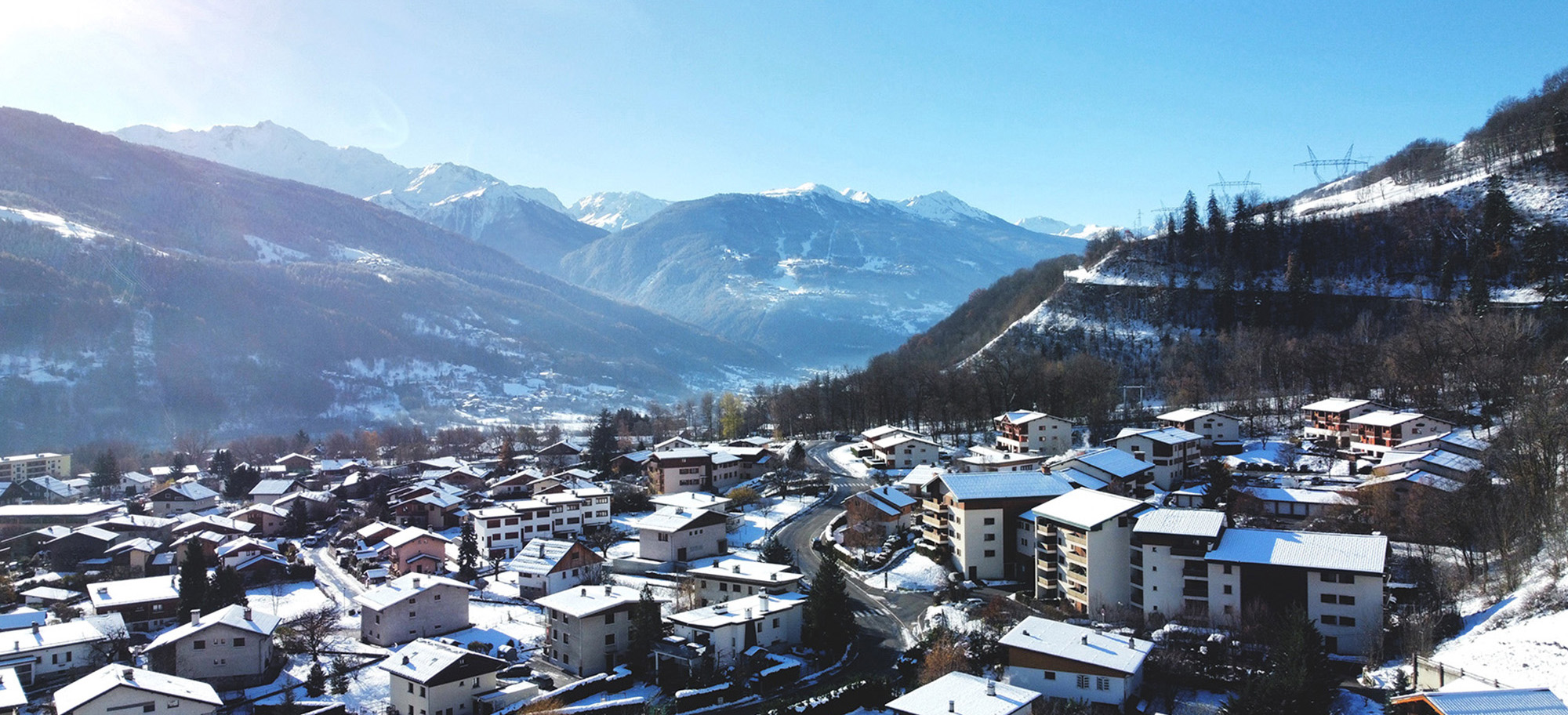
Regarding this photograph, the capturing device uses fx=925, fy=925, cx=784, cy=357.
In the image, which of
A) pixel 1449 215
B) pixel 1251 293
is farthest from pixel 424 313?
pixel 1449 215

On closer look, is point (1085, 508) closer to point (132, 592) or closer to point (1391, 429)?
point (1391, 429)

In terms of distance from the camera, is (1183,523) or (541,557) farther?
(541,557)

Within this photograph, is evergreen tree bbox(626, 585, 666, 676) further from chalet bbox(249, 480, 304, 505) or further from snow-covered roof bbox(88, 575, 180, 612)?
chalet bbox(249, 480, 304, 505)

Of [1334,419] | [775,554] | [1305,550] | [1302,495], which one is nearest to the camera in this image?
[1305,550]

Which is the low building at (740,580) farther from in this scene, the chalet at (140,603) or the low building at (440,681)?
the chalet at (140,603)

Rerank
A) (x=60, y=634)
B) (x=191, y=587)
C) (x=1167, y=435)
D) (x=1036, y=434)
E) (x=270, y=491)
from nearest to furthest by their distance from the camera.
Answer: (x=60, y=634), (x=191, y=587), (x=1167, y=435), (x=1036, y=434), (x=270, y=491)

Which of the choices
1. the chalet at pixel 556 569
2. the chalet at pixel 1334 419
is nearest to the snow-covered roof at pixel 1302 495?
the chalet at pixel 1334 419

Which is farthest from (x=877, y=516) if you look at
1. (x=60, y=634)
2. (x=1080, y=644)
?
(x=60, y=634)
